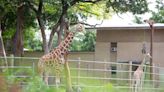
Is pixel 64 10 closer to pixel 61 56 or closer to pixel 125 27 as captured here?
pixel 125 27

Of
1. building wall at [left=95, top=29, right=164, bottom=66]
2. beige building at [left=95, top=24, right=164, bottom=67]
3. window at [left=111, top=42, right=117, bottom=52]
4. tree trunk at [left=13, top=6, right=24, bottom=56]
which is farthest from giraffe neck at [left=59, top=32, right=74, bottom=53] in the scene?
window at [left=111, top=42, right=117, bottom=52]

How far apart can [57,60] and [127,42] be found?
48.3ft

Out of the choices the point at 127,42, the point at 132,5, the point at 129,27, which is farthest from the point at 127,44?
the point at 132,5

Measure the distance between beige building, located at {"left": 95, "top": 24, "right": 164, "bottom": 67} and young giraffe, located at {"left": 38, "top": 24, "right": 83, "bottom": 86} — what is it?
13.4m

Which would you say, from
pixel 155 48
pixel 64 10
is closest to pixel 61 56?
pixel 64 10

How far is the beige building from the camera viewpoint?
2181 centimetres

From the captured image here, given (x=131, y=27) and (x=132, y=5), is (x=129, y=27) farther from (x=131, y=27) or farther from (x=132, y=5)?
(x=132, y=5)

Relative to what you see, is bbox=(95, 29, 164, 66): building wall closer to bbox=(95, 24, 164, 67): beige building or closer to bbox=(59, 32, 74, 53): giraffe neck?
bbox=(95, 24, 164, 67): beige building

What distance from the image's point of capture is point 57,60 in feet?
27.2

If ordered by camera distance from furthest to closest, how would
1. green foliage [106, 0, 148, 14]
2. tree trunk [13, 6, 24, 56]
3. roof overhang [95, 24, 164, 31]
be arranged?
roof overhang [95, 24, 164, 31] < tree trunk [13, 6, 24, 56] < green foliage [106, 0, 148, 14]

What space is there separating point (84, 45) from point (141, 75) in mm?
24544

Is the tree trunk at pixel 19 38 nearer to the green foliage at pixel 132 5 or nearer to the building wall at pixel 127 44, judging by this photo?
the green foliage at pixel 132 5

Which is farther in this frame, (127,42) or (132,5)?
(127,42)

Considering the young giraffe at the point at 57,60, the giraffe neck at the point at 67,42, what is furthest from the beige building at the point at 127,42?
the giraffe neck at the point at 67,42
